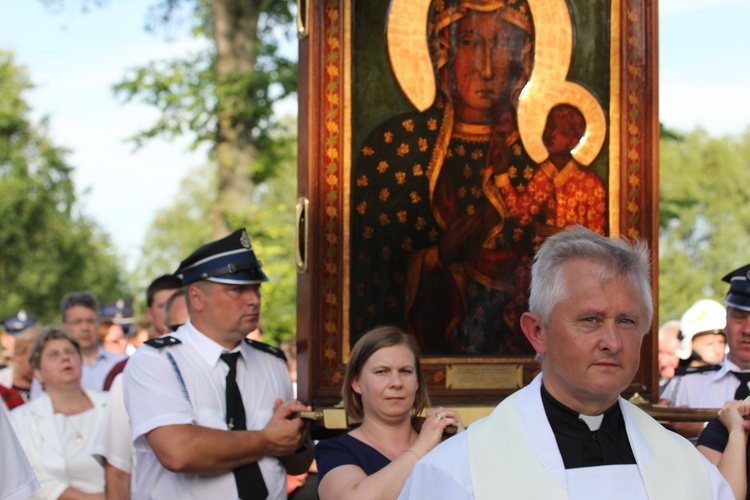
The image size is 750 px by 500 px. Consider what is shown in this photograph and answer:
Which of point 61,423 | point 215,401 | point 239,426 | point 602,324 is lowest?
point 61,423

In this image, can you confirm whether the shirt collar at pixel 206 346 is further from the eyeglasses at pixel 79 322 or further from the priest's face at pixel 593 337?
the eyeglasses at pixel 79 322

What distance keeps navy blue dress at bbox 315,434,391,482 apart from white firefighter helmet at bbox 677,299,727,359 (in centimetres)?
406

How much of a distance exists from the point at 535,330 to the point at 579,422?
0.27m

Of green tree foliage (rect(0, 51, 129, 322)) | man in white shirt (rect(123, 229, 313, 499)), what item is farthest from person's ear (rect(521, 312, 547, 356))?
green tree foliage (rect(0, 51, 129, 322))

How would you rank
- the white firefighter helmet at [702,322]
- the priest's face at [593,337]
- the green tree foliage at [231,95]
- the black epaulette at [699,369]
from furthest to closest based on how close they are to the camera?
the green tree foliage at [231,95] < the white firefighter helmet at [702,322] < the black epaulette at [699,369] < the priest's face at [593,337]

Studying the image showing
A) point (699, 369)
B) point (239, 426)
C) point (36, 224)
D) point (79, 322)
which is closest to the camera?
point (239, 426)

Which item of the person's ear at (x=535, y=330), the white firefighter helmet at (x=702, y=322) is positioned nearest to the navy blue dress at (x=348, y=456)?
the person's ear at (x=535, y=330)

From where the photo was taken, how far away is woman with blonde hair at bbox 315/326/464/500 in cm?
448

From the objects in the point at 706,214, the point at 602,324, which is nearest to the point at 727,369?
the point at 602,324

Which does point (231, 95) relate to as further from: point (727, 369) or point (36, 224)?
point (36, 224)

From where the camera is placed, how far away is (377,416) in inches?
190

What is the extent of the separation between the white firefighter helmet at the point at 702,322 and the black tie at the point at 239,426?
12.7 feet

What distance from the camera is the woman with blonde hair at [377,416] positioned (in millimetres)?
4480

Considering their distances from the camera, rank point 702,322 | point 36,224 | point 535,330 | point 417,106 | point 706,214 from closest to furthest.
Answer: point 535,330 → point 417,106 → point 702,322 → point 36,224 → point 706,214
